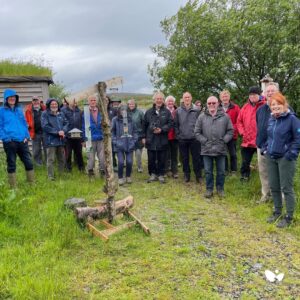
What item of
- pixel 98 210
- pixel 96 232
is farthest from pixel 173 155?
pixel 96 232

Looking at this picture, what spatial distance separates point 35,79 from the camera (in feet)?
43.6

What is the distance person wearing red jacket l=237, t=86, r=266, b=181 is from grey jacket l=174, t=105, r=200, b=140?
41.0 inches

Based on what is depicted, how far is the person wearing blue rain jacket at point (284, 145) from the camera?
5.56 metres

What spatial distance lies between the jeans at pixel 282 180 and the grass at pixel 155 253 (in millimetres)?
338

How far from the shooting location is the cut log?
5.98m

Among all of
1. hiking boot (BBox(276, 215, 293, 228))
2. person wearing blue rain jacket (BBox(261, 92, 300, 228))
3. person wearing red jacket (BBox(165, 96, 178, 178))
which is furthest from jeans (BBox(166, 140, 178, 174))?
hiking boot (BBox(276, 215, 293, 228))

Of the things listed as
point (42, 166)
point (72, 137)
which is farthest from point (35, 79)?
point (72, 137)

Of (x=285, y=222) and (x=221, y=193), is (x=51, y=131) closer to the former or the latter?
(x=221, y=193)

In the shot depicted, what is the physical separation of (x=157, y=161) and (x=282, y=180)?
403cm

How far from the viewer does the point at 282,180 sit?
5.75 m

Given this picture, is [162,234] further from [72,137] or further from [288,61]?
[288,61]

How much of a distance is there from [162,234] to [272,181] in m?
1.97

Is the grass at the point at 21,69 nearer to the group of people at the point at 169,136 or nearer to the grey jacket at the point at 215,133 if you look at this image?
the group of people at the point at 169,136

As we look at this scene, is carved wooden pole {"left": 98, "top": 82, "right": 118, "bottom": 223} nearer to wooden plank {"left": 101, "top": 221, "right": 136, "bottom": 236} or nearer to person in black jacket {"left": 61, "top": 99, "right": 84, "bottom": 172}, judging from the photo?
wooden plank {"left": 101, "top": 221, "right": 136, "bottom": 236}
